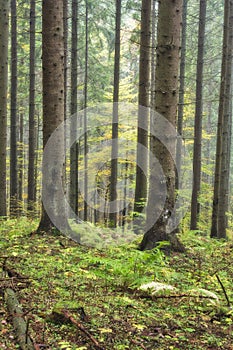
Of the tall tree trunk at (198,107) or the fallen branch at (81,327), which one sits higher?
the tall tree trunk at (198,107)

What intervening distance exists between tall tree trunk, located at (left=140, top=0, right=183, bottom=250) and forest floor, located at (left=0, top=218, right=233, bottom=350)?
2.11 feet

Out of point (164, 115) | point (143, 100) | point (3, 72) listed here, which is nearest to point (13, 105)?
point (3, 72)

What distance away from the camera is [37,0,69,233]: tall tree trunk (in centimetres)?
661

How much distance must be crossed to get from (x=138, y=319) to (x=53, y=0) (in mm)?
6029

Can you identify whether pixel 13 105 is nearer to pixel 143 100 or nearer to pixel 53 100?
pixel 143 100

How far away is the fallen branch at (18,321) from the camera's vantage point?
98.0 inches

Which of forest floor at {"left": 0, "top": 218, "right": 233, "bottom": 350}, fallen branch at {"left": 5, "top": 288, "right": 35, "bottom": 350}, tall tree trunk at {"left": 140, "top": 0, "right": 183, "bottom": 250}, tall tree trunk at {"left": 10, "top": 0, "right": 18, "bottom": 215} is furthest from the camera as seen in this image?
tall tree trunk at {"left": 10, "top": 0, "right": 18, "bottom": 215}

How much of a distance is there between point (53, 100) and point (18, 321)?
16.1 ft

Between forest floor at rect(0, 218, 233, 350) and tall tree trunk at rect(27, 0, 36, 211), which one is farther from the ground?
tall tree trunk at rect(27, 0, 36, 211)

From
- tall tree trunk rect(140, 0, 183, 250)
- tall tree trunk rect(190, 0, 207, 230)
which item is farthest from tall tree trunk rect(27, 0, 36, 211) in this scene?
tall tree trunk rect(140, 0, 183, 250)

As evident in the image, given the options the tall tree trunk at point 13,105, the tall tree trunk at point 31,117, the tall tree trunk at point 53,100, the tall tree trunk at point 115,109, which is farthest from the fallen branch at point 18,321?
the tall tree trunk at point 13,105

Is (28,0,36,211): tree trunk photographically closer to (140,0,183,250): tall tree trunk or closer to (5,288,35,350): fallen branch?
(140,0,183,250): tall tree trunk

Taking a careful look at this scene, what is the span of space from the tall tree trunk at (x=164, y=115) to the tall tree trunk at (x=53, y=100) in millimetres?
1993

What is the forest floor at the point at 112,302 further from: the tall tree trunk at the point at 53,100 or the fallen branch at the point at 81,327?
the tall tree trunk at the point at 53,100
